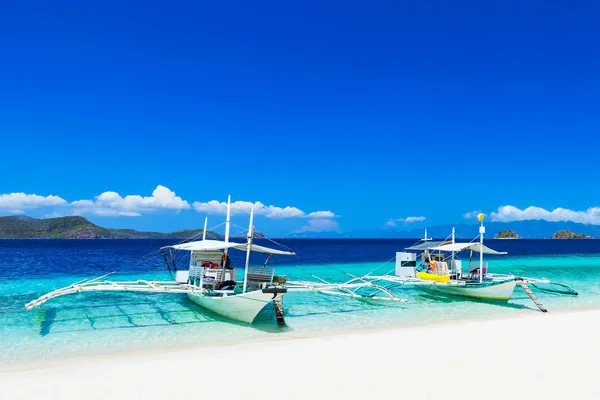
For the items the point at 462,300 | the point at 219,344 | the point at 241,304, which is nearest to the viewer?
the point at 219,344

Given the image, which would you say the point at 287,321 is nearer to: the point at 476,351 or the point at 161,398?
the point at 476,351

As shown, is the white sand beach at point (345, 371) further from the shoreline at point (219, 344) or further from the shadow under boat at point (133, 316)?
the shadow under boat at point (133, 316)

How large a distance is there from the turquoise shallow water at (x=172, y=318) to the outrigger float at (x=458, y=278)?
0.55 m

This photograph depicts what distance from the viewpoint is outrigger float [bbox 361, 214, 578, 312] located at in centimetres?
1817

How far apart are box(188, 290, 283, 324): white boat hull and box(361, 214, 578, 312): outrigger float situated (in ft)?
27.5

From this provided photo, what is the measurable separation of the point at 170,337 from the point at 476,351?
333 inches

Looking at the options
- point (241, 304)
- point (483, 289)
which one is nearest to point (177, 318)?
point (241, 304)

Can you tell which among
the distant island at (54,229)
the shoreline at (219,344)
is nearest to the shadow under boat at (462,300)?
the shoreline at (219,344)

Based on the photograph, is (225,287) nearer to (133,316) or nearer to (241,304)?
(241,304)

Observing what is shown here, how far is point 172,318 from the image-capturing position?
14766mm

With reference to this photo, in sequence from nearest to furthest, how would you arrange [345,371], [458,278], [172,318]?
[345,371] < [172,318] < [458,278]

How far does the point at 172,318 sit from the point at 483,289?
44.4 feet

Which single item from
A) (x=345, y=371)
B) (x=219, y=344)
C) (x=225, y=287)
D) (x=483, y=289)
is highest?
(x=483, y=289)

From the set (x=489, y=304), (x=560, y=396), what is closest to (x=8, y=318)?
(x=560, y=396)
